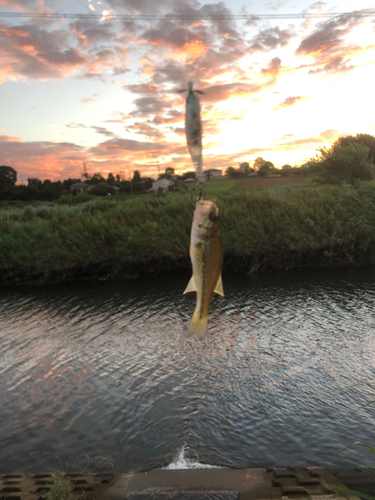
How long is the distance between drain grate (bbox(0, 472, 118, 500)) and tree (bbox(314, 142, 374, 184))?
3508 centimetres

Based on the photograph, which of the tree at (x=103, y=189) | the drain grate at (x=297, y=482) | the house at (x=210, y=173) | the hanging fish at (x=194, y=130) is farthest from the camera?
the tree at (x=103, y=189)

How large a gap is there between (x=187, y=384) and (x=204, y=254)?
10.6 m

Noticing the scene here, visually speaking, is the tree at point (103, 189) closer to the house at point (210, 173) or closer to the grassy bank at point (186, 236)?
the grassy bank at point (186, 236)

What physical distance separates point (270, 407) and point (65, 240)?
23.3 m

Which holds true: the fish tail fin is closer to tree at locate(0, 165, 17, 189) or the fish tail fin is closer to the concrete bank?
the concrete bank

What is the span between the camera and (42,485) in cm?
690

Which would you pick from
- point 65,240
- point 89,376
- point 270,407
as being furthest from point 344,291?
point 65,240

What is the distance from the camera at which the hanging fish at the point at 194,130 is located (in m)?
1.29

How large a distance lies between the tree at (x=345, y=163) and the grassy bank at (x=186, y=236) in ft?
32.2

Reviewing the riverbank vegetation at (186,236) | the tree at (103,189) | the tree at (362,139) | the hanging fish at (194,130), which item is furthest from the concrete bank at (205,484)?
the tree at (103,189)

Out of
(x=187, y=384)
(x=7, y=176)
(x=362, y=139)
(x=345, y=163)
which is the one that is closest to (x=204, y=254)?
(x=187, y=384)

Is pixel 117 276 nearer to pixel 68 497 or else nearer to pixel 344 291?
pixel 344 291

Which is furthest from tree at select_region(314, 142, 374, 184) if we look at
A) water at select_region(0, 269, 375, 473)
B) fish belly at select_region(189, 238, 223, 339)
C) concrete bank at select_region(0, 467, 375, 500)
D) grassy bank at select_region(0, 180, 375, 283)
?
fish belly at select_region(189, 238, 223, 339)

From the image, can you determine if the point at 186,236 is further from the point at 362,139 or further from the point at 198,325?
the point at 362,139
